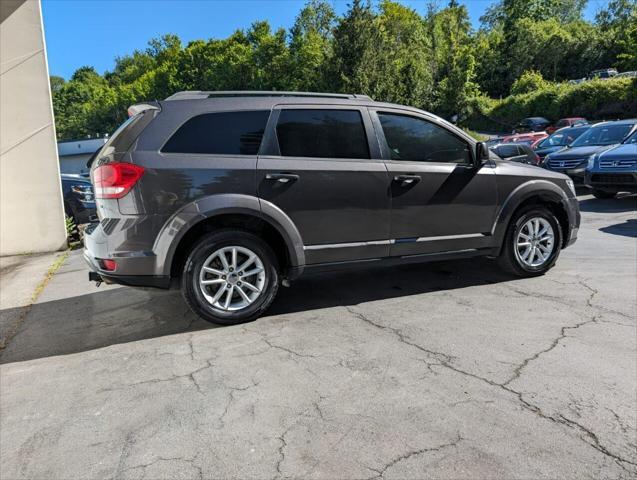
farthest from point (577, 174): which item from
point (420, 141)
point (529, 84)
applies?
point (529, 84)

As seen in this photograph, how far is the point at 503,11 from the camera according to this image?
83750 mm

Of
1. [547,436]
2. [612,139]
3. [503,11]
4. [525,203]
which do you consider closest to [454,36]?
[503,11]

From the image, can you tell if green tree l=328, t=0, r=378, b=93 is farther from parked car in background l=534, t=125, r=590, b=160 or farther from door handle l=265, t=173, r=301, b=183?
door handle l=265, t=173, r=301, b=183

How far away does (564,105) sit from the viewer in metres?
40.2

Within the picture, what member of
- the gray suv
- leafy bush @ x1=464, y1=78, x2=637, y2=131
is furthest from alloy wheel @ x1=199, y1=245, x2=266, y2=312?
leafy bush @ x1=464, y1=78, x2=637, y2=131

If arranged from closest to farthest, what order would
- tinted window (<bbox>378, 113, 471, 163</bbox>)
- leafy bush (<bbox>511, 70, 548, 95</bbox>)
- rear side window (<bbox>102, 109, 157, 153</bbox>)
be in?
rear side window (<bbox>102, 109, 157, 153</bbox>) < tinted window (<bbox>378, 113, 471, 163</bbox>) < leafy bush (<bbox>511, 70, 548, 95</bbox>)

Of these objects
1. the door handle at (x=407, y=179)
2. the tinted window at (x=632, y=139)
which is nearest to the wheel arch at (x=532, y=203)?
the door handle at (x=407, y=179)

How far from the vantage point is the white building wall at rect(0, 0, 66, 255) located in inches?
307

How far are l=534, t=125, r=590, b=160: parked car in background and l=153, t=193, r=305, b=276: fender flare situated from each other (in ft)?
44.6

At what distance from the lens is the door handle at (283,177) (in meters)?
4.25

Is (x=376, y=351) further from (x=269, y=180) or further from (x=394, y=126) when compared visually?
(x=394, y=126)

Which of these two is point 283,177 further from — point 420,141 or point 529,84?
point 529,84

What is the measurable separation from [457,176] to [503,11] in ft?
303

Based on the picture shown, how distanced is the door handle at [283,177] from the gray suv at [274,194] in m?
0.01
